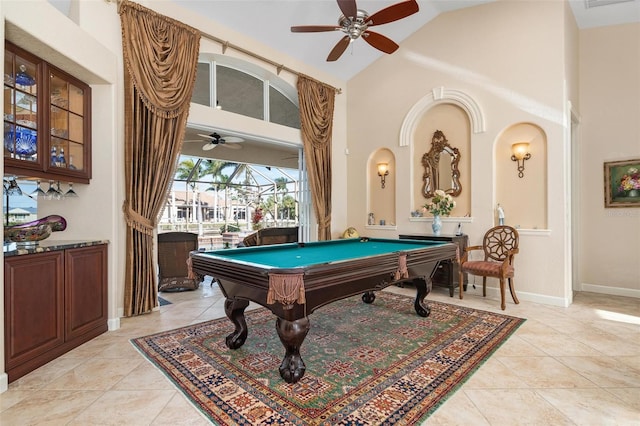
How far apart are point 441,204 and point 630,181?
8.50ft

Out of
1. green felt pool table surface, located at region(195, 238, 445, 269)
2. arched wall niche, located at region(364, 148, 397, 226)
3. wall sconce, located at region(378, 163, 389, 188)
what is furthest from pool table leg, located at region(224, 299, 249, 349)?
wall sconce, located at region(378, 163, 389, 188)

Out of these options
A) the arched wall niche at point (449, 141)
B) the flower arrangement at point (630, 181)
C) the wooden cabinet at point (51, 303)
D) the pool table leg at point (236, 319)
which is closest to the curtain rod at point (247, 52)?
the arched wall niche at point (449, 141)

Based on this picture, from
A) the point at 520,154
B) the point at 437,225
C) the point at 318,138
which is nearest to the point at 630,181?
the point at 520,154

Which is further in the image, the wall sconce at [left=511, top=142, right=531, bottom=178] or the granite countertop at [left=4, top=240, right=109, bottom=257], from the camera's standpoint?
the wall sconce at [left=511, top=142, right=531, bottom=178]

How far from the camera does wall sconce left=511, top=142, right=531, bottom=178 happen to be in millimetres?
4543

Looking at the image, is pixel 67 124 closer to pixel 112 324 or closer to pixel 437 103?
pixel 112 324

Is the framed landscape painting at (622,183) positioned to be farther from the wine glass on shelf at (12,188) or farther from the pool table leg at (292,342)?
the wine glass on shelf at (12,188)

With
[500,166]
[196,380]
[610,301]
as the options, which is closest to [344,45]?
[500,166]

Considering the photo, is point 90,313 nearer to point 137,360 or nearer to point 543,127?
point 137,360

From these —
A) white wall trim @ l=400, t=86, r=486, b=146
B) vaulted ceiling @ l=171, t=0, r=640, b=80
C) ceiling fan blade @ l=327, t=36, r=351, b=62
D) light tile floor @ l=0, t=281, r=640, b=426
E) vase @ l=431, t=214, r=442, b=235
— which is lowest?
light tile floor @ l=0, t=281, r=640, b=426

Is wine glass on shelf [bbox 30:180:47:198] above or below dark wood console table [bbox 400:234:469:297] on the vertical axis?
above

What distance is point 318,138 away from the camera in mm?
6047

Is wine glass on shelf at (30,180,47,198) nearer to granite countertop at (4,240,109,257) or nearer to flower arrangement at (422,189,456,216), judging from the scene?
granite countertop at (4,240,109,257)

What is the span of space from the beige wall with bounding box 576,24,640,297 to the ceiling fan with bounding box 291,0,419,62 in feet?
11.4
